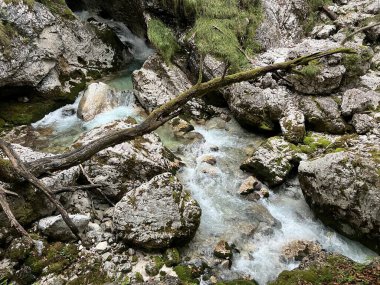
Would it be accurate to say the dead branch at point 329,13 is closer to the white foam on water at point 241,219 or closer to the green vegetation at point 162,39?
the green vegetation at point 162,39

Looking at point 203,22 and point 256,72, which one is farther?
point 203,22

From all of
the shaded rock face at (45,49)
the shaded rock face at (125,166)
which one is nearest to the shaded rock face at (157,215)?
the shaded rock face at (125,166)

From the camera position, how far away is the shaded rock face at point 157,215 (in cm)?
666

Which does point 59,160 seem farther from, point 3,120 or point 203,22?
point 203,22

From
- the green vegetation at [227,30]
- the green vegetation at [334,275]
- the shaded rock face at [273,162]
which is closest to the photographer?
the green vegetation at [334,275]

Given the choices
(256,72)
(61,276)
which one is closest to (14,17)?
(256,72)

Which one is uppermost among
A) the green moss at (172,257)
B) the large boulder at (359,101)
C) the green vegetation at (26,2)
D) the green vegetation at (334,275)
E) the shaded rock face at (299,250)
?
the green vegetation at (26,2)

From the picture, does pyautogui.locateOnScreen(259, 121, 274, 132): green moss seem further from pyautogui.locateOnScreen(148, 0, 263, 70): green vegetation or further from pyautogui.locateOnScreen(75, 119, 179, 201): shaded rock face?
pyautogui.locateOnScreen(75, 119, 179, 201): shaded rock face

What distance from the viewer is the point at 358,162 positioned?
7.18 meters

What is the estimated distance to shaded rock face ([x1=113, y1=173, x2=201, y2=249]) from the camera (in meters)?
6.66

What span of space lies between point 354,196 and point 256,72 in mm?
4433

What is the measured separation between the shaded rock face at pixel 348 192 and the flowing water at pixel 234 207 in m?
0.31

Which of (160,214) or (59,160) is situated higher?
(59,160)

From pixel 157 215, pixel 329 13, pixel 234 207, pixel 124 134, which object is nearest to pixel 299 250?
pixel 234 207
